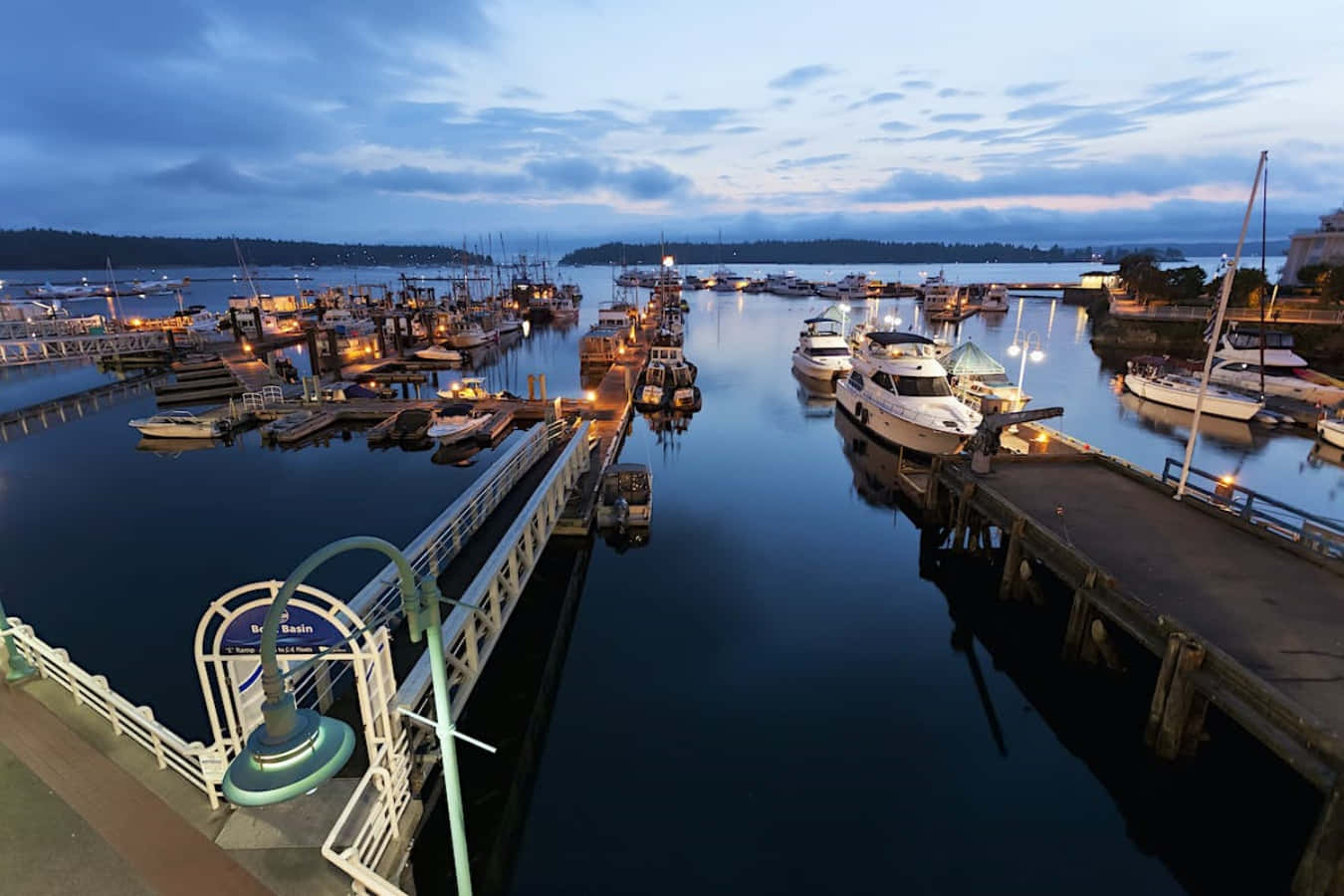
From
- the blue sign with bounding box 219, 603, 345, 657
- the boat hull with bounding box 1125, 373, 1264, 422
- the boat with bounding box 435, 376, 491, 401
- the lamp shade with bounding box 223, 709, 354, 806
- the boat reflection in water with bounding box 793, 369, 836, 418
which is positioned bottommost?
the boat reflection in water with bounding box 793, 369, 836, 418

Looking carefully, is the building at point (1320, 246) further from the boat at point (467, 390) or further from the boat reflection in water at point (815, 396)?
the boat at point (467, 390)

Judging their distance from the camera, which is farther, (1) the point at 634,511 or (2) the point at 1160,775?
(1) the point at 634,511

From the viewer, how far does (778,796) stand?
12.1m

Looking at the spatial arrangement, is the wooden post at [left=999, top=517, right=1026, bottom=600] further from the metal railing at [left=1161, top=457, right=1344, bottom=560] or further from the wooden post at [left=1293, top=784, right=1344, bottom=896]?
the wooden post at [left=1293, top=784, right=1344, bottom=896]

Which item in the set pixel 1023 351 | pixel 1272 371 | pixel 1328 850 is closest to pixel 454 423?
pixel 1328 850

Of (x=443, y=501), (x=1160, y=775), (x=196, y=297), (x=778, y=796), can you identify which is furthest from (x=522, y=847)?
(x=196, y=297)

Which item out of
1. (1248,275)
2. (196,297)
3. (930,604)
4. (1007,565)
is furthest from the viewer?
(196,297)

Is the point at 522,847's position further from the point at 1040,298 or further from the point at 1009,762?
the point at 1040,298

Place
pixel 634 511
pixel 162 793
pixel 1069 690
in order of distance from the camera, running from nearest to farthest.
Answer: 1. pixel 162 793
2. pixel 1069 690
3. pixel 634 511

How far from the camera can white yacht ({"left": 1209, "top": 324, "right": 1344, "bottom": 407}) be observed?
40.5 metres

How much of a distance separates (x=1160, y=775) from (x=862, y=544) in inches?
468

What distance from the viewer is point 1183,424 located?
39719 millimetres

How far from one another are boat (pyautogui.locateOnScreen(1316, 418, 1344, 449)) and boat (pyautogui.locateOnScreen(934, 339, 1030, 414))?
14.5 metres

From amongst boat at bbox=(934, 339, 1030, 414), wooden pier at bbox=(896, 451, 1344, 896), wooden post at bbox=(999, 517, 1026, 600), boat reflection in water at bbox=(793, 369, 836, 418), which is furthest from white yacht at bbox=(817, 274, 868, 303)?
wooden post at bbox=(999, 517, 1026, 600)
